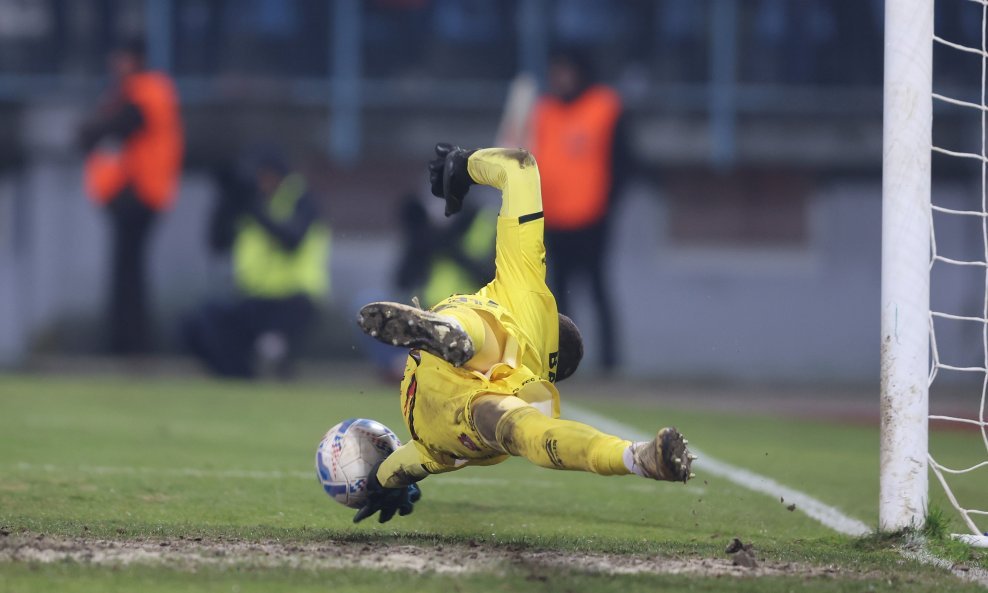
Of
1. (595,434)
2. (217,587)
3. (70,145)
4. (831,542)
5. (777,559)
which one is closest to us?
(217,587)

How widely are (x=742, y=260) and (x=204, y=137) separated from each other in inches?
243

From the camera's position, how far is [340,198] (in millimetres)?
17000

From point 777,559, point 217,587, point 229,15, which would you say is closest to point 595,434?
point 777,559

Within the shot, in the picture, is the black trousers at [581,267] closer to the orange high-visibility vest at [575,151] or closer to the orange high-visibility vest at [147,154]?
the orange high-visibility vest at [575,151]

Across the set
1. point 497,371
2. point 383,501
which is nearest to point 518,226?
point 497,371

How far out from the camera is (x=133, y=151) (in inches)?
607

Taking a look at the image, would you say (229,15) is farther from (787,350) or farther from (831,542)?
(831,542)

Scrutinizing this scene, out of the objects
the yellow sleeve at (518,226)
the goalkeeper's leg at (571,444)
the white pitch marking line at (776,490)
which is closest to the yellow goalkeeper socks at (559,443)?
the goalkeeper's leg at (571,444)

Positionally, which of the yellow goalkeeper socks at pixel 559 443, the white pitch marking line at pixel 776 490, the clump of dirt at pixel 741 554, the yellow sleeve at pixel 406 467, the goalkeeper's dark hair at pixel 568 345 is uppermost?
the goalkeeper's dark hair at pixel 568 345

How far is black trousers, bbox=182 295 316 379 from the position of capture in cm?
1419

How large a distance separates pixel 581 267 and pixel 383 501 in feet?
33.5

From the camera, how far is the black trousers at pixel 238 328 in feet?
46.5

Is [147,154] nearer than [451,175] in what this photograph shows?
No

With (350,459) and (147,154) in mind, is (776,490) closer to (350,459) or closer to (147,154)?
(350,459)
